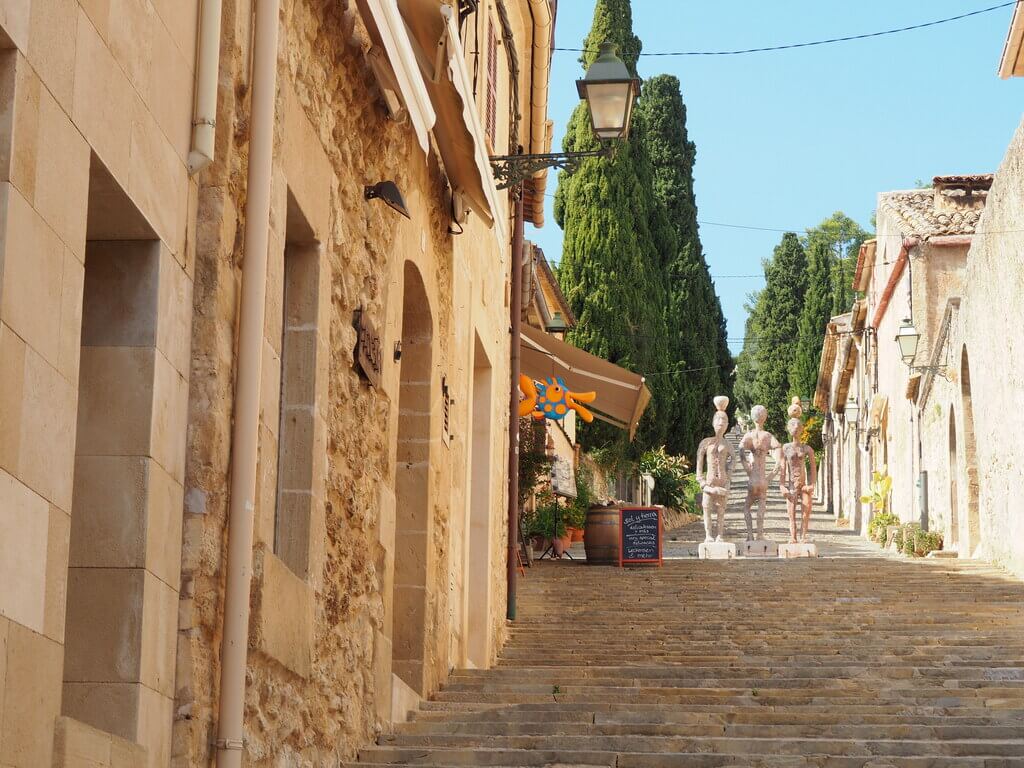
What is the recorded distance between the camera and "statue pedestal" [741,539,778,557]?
21.1 meters

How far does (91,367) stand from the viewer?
4566 millimetres

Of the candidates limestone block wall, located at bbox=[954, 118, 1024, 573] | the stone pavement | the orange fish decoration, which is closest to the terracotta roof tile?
limestone block wall, located at bbox=[954, 118, 1024, 573]

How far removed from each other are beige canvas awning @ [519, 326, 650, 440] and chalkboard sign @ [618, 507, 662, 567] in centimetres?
134

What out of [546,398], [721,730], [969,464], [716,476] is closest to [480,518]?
[721,730]

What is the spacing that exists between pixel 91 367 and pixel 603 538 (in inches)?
588

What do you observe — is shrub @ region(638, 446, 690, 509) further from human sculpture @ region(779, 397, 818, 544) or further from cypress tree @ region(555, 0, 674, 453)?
human sculpture @ region(779, 397, 818, 544)

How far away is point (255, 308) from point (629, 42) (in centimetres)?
3436

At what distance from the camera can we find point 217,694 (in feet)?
16.5

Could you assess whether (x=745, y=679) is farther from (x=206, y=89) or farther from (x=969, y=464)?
(x=969, y=464)

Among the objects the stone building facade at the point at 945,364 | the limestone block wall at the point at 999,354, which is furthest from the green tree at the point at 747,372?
the limestone block wall at the point at 999,354

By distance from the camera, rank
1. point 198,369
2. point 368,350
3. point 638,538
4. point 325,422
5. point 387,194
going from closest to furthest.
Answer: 1. point 198,369
2. point 325,422
3. point 368,350
4. point 387,194
5. point 638,538

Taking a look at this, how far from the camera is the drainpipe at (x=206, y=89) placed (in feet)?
16.3

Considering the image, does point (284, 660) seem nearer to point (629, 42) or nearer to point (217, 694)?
point (217, 694)

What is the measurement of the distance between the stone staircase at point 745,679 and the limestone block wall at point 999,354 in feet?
4.12
